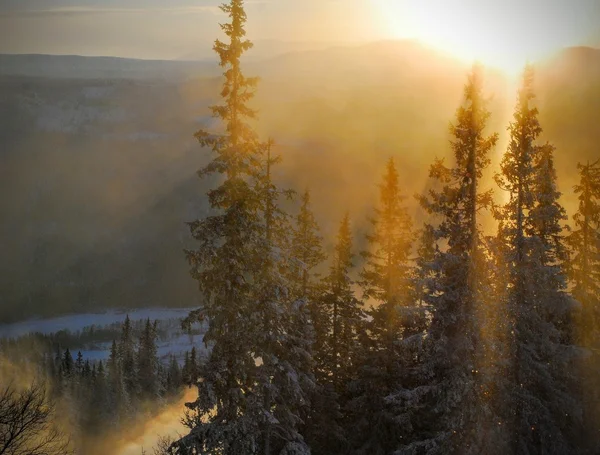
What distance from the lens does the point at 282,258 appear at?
19.0m

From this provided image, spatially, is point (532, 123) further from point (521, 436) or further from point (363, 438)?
point (363, 438)

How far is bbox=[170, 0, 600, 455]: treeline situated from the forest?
61mm

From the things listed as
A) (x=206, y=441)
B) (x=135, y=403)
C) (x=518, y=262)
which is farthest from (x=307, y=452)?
(x=135, y=403)

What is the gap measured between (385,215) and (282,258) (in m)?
8.44

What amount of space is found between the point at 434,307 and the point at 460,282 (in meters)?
1.28

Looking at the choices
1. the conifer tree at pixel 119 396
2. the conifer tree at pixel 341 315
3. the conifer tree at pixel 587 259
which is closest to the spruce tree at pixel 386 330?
the conifer tree at pixel 341 315

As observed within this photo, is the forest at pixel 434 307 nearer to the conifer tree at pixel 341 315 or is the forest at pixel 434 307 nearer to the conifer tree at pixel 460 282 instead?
the conifer tree at pixel 460 282

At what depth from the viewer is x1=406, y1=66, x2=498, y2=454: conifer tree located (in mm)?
17969

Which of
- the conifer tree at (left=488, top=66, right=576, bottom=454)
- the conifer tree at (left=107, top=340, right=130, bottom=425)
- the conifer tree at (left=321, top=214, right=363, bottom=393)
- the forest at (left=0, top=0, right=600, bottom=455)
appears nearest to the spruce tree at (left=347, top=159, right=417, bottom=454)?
the forest at (left=0, top=0, right=600, bottom=455)

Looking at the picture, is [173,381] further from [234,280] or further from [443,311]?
[443,311]

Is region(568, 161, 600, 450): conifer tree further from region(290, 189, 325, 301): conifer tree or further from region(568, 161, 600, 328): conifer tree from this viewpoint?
region(290, 189, 325, 301): conifer tree

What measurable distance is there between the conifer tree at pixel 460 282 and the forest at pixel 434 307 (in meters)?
0.05

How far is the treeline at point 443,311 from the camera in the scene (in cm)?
1789

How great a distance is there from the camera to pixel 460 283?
1839 cm
